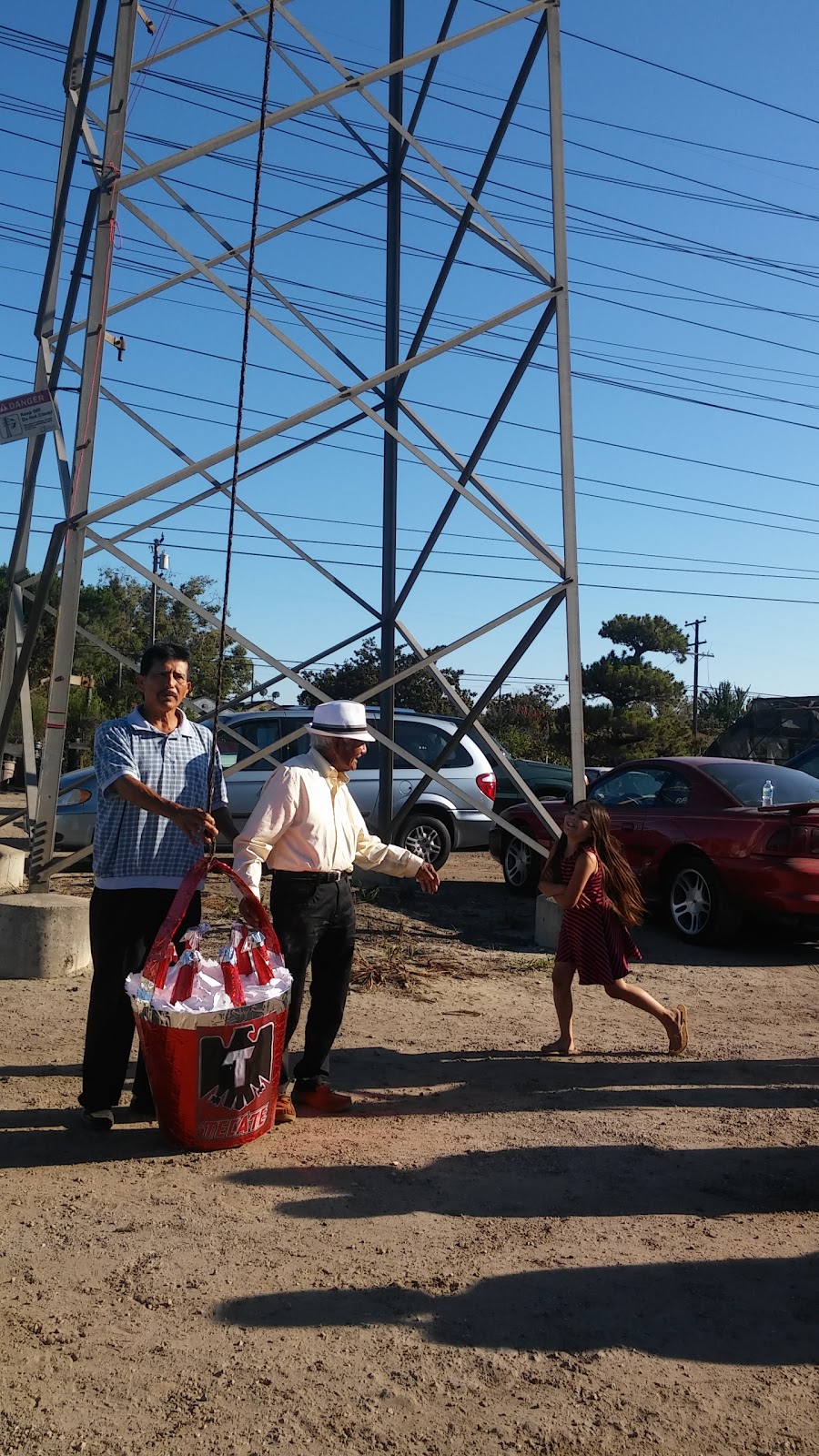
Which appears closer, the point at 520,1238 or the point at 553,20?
the point at 520,1238

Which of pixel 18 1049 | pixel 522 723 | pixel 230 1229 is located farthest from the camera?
pixel 522 723

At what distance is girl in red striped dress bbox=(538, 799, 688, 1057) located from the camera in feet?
20.2

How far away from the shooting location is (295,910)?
4.95 m

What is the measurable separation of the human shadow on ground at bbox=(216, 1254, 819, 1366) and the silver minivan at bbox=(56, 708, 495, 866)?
31.3 ft

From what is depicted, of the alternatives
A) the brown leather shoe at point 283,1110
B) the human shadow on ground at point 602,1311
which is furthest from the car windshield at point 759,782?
the human shadow on ground at point 602,1311

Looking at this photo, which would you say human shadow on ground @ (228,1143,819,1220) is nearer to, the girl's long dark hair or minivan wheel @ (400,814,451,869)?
the girl's long dark hair

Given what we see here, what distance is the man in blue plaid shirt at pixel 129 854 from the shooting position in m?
4.81

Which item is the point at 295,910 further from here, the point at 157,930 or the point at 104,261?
the point at 104,261

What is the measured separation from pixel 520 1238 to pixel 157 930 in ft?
6.14

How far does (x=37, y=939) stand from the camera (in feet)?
23.8

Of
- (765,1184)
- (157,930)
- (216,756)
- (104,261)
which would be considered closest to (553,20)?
(104,261)

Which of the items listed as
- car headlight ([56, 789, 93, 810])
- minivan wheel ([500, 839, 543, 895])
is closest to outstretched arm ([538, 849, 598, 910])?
minivan wheel ([500, 839, 543, 895])

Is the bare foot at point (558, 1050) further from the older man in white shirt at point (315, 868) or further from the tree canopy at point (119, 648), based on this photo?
the tree canopy at point (119, 648)

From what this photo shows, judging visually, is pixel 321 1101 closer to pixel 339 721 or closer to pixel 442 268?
pixel 339 721
